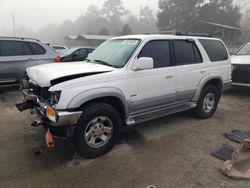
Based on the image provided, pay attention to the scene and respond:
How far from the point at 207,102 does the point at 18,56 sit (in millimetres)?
5686

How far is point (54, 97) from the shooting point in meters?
3.80

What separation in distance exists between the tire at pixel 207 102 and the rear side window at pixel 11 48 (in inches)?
221

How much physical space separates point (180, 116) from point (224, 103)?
213cm

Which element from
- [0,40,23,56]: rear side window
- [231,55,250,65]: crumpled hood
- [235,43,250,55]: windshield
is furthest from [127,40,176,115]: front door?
[235,43,250,55]: windshield

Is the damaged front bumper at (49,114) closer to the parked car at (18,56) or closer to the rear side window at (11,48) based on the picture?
the parked car at (18,56)

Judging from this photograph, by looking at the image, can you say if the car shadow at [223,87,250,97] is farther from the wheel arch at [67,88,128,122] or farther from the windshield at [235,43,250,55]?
the wheel arch at [67,88,128,122]

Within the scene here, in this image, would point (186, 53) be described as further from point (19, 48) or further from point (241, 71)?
point (19, 48)

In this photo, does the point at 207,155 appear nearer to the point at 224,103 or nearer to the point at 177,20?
the point at 224,103

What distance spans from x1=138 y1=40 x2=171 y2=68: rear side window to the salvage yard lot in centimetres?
137

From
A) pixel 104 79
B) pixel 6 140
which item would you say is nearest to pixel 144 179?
pixel 104 79

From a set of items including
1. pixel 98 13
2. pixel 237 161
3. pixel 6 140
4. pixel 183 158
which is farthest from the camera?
pixel 98 13

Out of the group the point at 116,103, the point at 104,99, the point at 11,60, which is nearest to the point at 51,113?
the point at 104,99

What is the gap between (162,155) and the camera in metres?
4.24

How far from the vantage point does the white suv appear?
12.3 ft
